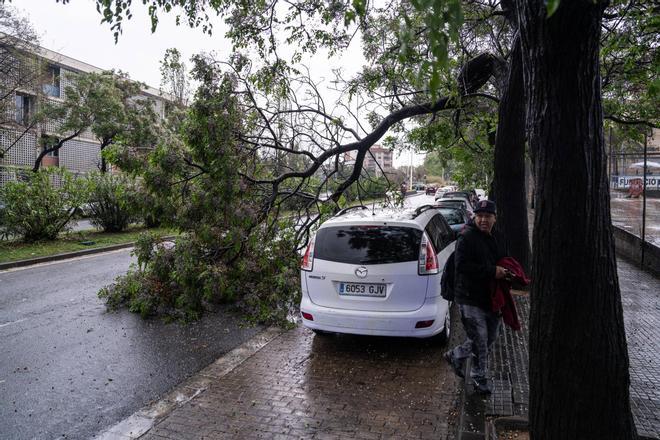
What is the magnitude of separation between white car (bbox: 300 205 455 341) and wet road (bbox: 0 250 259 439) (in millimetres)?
1544

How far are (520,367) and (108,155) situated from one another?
6956 mm

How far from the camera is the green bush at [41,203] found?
13875 mm

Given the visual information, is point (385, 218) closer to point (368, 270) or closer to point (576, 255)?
point (368, 270)

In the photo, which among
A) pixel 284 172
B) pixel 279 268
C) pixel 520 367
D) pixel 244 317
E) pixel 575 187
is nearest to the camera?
pixel 575 187

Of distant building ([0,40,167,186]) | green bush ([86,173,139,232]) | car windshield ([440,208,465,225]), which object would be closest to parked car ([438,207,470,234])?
car windshield ([440,208,465,225])

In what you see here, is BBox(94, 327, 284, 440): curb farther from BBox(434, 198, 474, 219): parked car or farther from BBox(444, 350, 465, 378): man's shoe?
BBox(434, 198, 474, 219): parked car

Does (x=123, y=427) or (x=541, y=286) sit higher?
(x=541, y=286)

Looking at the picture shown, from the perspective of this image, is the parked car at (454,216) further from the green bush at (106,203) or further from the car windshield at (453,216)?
the green bush at (106,203)

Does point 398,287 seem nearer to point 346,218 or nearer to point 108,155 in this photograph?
point 346,218

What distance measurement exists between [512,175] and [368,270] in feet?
15.6

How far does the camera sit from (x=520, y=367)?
520cm

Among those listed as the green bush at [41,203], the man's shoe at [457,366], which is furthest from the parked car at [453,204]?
the green bush at [41,203]

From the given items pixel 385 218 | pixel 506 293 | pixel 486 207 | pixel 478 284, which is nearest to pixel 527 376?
pixel 506 293

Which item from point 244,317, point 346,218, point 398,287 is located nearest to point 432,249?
point 398,287
